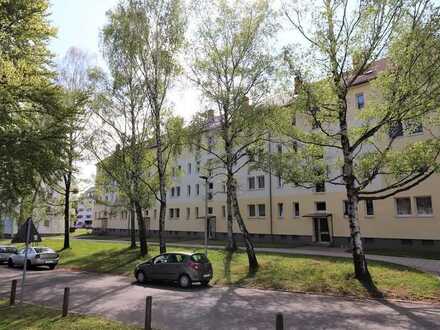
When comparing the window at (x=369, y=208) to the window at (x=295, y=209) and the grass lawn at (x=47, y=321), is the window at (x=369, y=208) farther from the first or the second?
the grass lawn at (x=47, y=321)

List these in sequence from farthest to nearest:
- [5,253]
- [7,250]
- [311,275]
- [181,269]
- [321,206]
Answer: [321,206] → [7,250] → [5,253] → [311,275] → [181,269]

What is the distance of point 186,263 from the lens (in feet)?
54.7

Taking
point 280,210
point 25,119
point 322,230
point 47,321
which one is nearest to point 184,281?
point 47,321

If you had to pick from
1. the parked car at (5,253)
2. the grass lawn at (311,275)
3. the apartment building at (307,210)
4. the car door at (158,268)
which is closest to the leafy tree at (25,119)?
the car door at (158,268)

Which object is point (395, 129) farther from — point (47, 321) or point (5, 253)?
point (5, 253)

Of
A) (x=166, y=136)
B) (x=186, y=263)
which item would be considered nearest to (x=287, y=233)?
(x=166, y=136)

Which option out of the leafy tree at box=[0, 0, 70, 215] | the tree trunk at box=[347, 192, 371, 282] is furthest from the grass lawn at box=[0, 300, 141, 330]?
the tree trunk at box=[347, 192, 371, 282]

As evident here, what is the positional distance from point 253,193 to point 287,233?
19.1 feet

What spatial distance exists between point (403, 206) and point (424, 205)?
56.3 inches

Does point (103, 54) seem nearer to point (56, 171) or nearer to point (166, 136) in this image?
point (166, 136)

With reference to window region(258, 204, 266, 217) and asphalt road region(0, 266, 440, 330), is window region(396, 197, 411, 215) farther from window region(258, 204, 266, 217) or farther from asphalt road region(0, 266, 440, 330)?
asphalt road region(0, 266, 440, 330)

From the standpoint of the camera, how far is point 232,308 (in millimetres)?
12164

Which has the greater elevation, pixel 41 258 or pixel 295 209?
pixel 295 209

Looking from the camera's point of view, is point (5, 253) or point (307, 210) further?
point (307, 210)
